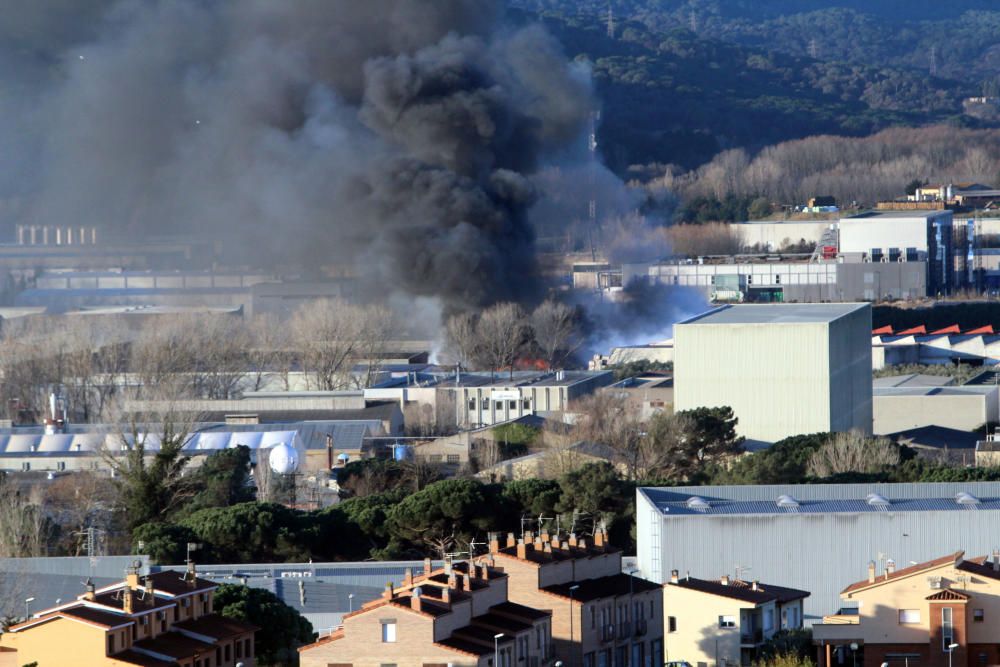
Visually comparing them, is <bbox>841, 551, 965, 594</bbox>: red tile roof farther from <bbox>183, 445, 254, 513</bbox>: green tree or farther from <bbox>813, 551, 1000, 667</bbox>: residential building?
<bbox>183, 445, 254, 513</bbox>: green tree

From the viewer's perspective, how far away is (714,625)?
58.6 ft

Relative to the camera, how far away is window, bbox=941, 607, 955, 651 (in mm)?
17000

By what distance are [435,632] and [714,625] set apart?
303cm

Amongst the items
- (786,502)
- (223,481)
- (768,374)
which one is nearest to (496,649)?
(786,502)

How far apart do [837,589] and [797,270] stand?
127 ft

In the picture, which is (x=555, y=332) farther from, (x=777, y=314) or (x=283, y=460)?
(x=283, y=460)

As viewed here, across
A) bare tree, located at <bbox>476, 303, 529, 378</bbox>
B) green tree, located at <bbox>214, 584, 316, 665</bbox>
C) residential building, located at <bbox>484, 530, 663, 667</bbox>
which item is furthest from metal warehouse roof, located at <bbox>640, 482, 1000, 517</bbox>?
bare tree, located at <bbox>476, 303, 529, 378</bbox>

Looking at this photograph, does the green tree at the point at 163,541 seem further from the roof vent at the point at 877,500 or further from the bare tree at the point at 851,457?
the bare tree at the point at 851,457

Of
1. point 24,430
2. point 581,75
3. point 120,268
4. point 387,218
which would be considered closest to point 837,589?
point 24,430

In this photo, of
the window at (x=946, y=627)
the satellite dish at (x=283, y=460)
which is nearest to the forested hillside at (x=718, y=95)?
the satellite dish at (x=283, y=460)

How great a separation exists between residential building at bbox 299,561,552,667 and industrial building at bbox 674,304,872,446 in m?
15.0

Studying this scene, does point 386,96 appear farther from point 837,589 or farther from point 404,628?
point 404,628

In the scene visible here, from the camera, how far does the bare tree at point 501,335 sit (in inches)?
1763

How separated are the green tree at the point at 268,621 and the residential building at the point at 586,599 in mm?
1731
